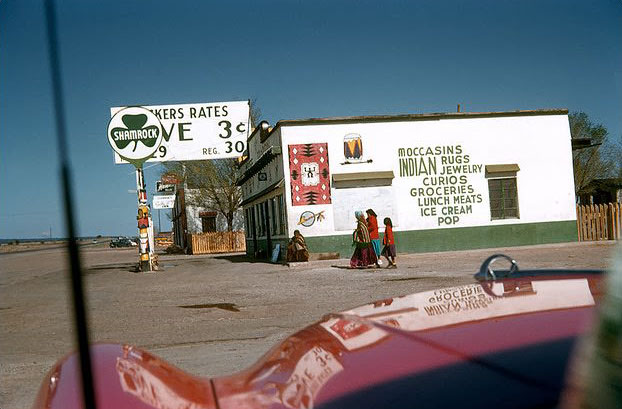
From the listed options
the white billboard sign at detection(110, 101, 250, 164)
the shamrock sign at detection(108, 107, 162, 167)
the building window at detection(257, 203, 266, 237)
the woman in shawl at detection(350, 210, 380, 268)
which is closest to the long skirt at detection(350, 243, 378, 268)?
the woman in shawl at detection(350, 210, 380, 268)

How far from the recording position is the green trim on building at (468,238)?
2036 cm

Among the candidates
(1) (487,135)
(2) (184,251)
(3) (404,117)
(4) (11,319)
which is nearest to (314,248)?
(3) (404,117)

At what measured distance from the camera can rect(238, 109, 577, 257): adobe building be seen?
67.5 ft

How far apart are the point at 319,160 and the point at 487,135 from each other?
6.41m

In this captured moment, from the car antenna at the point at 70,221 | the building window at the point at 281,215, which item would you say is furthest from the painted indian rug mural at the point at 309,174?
the car antenna at the point at 70,221

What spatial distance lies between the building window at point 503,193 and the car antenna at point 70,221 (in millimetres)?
21744

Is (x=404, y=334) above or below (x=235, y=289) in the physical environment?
above

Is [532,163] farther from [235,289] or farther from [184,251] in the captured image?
[184,251]

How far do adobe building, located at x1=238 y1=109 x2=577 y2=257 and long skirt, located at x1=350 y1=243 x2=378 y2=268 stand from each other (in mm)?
4519

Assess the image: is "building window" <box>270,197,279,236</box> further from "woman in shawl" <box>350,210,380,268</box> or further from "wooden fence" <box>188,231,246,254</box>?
"wooden fence" <box>188,231,246,254</box>

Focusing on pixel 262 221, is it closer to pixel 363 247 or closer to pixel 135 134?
pixel 135 134

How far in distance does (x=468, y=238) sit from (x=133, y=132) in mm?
12231

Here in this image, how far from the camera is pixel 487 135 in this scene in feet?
70.7

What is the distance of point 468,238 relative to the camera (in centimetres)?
2119
